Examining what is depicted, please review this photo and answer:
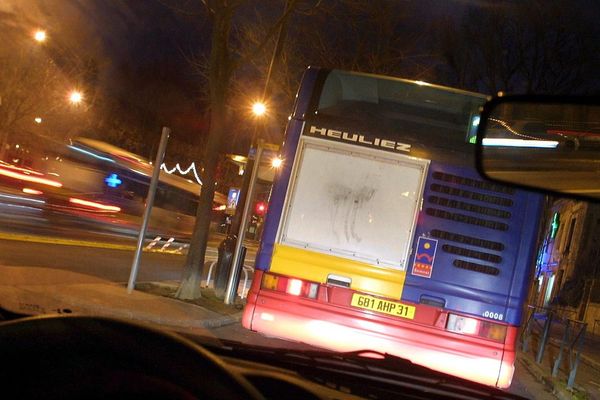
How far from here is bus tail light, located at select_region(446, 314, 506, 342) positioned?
7.61 metres

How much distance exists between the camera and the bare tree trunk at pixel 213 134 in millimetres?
12922

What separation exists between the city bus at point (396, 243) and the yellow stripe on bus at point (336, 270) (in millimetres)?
11

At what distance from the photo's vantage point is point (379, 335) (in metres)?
7.70

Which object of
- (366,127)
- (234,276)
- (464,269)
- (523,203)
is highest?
(366,127)

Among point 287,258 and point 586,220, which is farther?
point 586,220

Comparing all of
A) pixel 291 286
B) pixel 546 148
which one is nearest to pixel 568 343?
pixel 291 286

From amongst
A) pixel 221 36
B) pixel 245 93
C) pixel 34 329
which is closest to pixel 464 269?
pixel 34 329

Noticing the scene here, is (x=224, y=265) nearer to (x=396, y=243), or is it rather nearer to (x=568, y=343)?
(x=568, y=343)

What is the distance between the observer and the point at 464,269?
776cm

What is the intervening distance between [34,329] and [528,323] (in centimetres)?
1680

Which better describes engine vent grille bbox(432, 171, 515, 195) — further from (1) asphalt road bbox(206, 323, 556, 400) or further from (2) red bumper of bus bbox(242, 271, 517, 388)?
(1) asphalt road bbox(206, 323, 556, 400)

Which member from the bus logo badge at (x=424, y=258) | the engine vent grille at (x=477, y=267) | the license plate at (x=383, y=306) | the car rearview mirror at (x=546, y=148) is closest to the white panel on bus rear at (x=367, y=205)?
the bus logo badge at (x=424, y=258)

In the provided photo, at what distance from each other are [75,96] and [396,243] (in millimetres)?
42372

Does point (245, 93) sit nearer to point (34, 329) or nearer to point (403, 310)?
point (403, 310)
